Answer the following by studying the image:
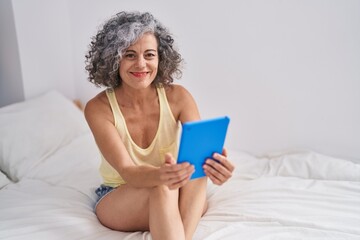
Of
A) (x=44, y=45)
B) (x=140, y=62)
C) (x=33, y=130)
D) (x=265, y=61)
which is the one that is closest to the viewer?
(x=140, y=62)

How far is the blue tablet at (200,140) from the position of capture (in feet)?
2.61

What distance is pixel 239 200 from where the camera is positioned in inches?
48.3

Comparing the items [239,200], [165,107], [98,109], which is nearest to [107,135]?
[98,109]

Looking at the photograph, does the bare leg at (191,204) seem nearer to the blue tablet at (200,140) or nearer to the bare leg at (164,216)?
the bare leg at (164,216)

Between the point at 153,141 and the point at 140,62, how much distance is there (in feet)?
0.86

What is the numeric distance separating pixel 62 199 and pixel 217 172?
0.60 meters

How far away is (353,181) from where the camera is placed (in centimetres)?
135

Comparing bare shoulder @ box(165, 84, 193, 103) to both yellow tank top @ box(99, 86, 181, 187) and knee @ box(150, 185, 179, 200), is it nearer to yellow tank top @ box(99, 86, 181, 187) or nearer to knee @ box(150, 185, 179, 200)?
yellow tank top @ box(99, 86, 181, 187)

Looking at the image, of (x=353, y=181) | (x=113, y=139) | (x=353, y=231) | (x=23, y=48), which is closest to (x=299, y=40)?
(x=353, y=181)

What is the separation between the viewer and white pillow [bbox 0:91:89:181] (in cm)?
141

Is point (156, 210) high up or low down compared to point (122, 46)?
down

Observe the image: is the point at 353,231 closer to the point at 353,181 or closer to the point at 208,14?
the point at 353,181

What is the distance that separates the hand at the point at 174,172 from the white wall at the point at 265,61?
2.89ft

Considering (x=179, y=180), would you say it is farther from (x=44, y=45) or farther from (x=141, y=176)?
(x=44, y=45)
